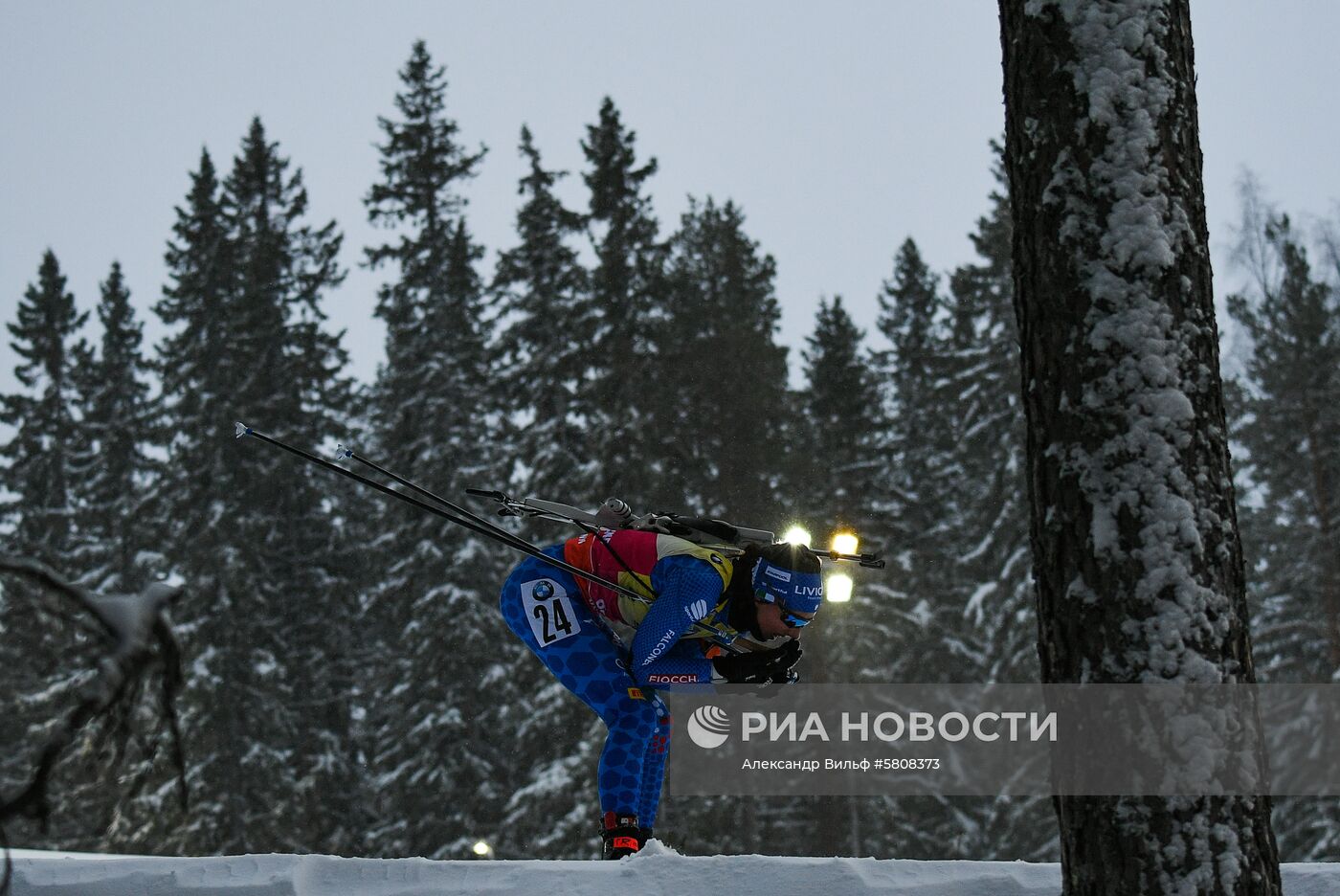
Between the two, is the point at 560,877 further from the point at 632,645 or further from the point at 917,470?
the point at 917,470

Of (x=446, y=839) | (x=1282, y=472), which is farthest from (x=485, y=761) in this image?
(x=1282, y=472)

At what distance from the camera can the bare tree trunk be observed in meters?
3.35

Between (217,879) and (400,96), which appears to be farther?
(400,96)

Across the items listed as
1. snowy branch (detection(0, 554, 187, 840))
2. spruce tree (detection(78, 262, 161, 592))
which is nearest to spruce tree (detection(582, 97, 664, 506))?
spruce tree (detection(78, 262, 161, 592))

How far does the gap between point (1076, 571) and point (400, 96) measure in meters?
28.6

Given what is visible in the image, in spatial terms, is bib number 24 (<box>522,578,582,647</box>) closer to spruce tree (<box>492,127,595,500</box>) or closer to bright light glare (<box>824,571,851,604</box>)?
bright light glare (<box>824,571,851,604</box>)

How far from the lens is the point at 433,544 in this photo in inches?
1062

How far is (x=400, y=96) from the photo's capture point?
3009cm

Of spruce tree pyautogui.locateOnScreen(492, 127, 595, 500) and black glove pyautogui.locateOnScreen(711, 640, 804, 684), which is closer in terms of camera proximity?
black glove pyautogui.locateOnScreen(711, 640, 804, 684)

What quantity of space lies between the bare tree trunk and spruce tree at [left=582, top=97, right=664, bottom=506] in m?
19.6

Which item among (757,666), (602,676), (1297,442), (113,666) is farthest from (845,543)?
(1297,442)

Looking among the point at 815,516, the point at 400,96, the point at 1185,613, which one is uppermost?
the point at 400,96

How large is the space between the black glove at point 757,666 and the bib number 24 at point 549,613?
73 centimetres

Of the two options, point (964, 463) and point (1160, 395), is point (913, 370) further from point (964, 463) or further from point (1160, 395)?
point (1160, 395)
